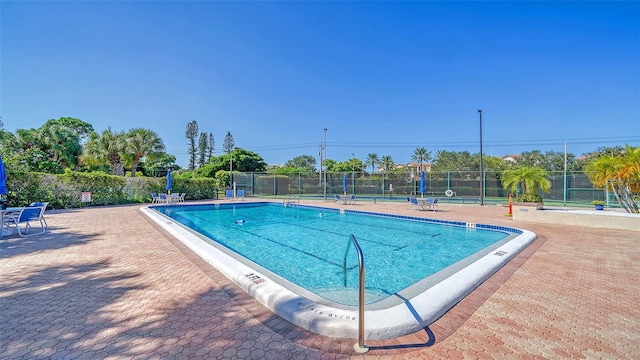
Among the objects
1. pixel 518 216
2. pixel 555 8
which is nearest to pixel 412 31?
pixel 555 8

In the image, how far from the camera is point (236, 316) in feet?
8.64

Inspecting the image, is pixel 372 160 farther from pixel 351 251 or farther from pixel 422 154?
pixel 351 251

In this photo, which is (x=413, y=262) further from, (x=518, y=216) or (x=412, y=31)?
(x=412, y=31)

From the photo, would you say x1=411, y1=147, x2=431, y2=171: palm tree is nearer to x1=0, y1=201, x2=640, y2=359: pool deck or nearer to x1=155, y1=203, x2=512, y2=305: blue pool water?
x1=155, y1=203, x2=512, y2=305: blue pool water

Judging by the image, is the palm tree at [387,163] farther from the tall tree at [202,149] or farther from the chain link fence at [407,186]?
A: the tall tree at [202,149]

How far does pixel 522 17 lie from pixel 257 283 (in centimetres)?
1433

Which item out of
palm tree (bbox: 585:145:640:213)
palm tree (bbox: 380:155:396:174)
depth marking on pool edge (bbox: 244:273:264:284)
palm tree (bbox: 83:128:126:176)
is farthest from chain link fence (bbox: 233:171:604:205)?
palm tree (bbox: 380:155:396:174)

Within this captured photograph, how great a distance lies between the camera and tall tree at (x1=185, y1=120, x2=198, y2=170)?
4997 cm

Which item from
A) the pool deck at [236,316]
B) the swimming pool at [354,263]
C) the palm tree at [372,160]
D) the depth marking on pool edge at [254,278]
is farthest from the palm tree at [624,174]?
the palm tree at [372,160]

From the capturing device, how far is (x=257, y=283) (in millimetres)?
3252

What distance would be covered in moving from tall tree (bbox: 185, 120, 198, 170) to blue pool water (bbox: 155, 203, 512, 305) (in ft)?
141

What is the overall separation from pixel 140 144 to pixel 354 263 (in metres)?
22.7

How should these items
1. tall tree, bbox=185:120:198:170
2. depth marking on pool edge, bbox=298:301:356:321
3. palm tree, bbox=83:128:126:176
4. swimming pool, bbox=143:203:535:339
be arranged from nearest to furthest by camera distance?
depth marking on pool edge, bbox=298:301:356:321 < swimming pool, bbox=143:203:535:339 < palm tree, bbox=83:128:126:176 < tall tree, bbox=185:120:198:170

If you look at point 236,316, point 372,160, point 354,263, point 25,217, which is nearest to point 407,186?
point 354,263
